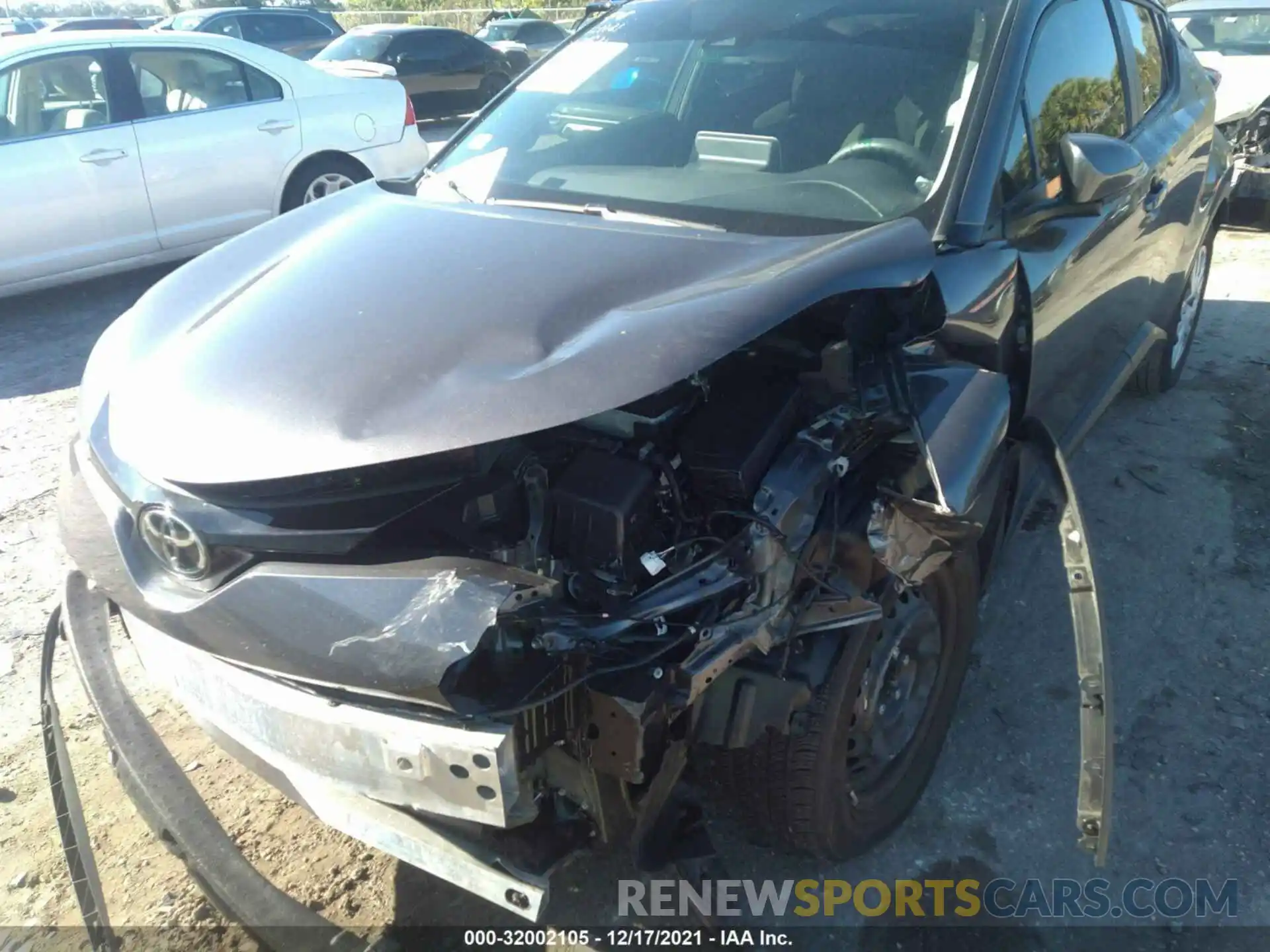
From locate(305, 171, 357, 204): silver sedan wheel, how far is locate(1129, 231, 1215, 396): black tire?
5109mm

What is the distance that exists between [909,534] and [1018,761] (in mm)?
951

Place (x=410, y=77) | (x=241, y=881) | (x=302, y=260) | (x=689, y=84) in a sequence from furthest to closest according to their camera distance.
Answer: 1. (x=410, y=77)
2. (x=689, y=84)
3. (x=302, y=260)
4. (x=241, y=881)

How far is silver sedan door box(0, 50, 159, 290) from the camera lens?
573cm

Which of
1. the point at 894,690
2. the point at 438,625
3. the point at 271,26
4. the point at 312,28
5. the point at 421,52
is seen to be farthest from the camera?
the point at 312,28

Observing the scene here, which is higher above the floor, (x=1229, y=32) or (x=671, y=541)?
(x=1229, y=32)

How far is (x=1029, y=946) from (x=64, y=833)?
204cm

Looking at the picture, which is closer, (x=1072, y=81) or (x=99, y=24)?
(x=1072, y=81)

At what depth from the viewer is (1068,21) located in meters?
3.05

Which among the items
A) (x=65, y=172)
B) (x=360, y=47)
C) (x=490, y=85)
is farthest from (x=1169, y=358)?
(x=490, y=85)

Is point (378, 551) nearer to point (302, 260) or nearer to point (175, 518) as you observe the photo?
point (175, 518)

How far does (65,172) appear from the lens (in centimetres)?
582

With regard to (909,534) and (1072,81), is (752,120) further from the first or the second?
(909,534)

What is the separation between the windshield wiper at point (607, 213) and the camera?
248cm

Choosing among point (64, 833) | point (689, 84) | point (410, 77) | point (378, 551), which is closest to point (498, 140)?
point (689, 84)
